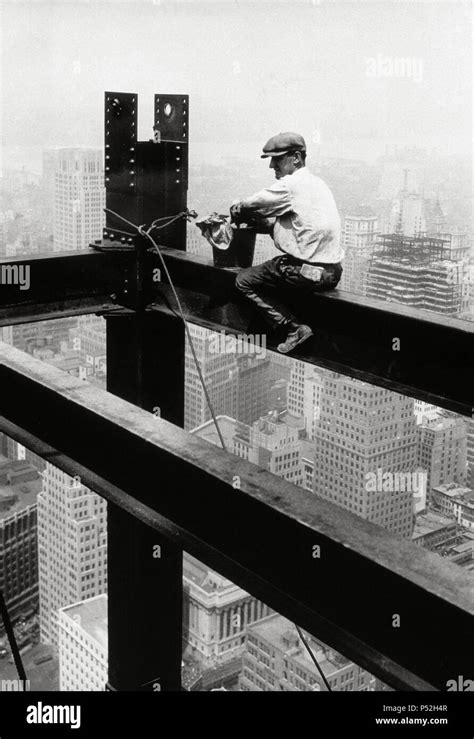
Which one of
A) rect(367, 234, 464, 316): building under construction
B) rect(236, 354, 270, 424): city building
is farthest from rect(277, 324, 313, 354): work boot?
rect(236, 354, 270, 424): city building

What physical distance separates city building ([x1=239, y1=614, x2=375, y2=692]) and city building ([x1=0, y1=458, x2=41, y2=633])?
8216 millimetres

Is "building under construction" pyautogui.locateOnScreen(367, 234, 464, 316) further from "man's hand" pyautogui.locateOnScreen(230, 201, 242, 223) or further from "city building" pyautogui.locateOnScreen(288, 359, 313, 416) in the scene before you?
"city building" pyautogui.locateOnScreen(288, 359, 313, 416)

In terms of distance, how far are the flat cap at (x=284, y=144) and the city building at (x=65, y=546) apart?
12.2 metres

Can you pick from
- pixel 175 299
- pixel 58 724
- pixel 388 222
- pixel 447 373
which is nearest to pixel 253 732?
pixel 58 724

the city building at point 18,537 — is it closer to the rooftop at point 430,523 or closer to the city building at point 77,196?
the city building at point 77,196

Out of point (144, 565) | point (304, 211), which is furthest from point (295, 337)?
point (144, 565)

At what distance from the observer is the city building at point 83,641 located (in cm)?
1628

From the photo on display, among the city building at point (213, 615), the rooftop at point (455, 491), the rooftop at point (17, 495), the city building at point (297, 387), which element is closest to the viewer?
the rooftop at point (455, 491)

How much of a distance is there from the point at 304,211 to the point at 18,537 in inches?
721

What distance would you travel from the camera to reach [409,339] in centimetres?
773

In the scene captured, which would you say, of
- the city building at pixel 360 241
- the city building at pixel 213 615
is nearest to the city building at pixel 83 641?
the city building at pixel 213 615

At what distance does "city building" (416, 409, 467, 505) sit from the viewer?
51.7ft

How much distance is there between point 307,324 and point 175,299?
177cm

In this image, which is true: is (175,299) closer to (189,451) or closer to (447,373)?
(447,373)
